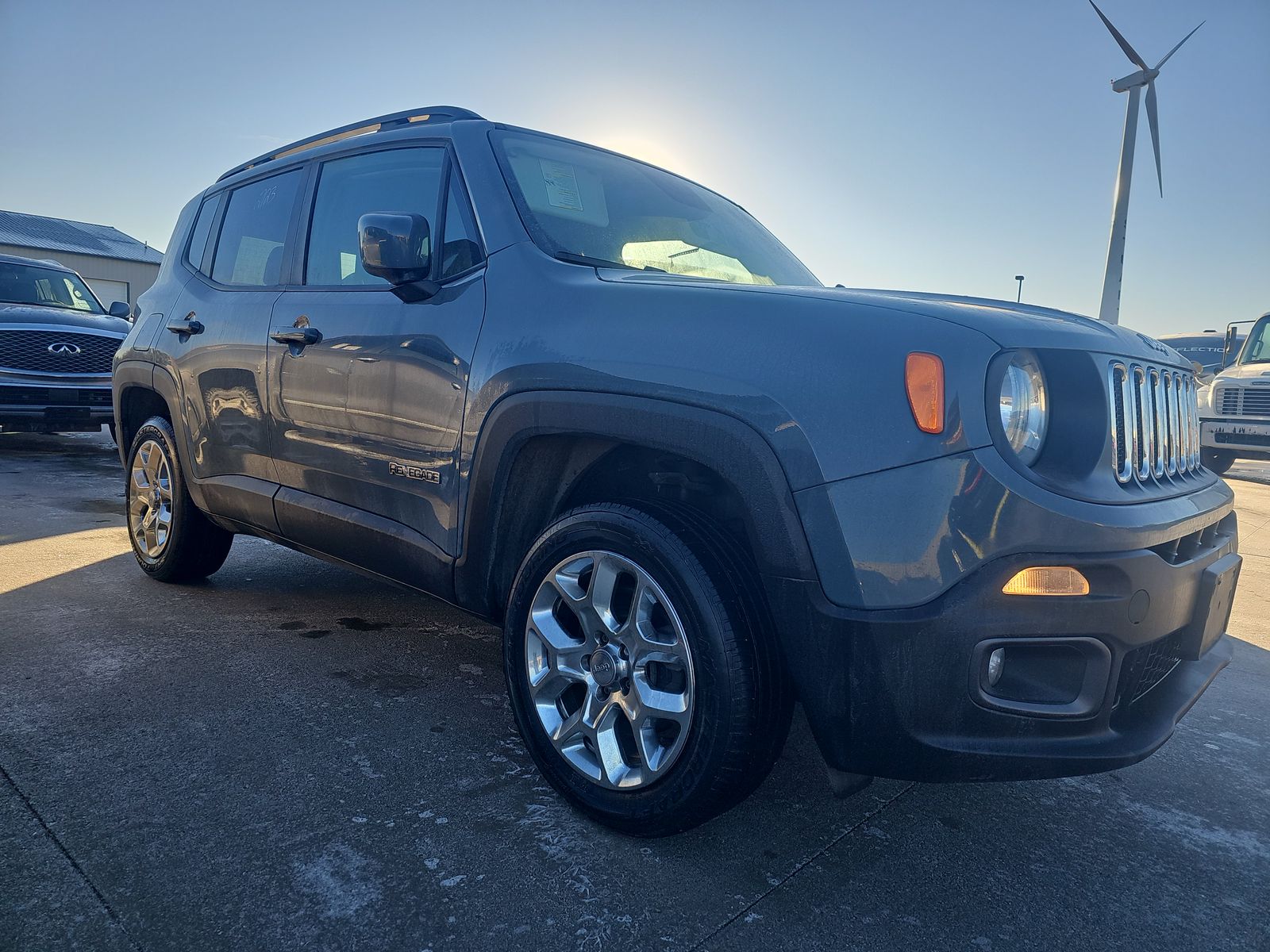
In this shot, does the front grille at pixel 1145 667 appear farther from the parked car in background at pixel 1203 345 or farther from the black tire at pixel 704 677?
the parked car in background at pixel 1203 345

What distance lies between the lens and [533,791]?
7.61 ft

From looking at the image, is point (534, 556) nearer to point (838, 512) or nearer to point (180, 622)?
point (838, 512)

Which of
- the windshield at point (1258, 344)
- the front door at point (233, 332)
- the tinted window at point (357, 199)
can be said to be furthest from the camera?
the windshield at point (1258, 344)

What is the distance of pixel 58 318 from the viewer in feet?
28.6

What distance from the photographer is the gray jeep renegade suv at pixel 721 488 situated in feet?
5.64

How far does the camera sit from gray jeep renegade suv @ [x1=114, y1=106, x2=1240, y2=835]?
1.72 metres

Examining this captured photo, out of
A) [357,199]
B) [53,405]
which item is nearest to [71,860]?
[357,199]

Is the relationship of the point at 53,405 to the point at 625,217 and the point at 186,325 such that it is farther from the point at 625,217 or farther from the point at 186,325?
the point at 625,217

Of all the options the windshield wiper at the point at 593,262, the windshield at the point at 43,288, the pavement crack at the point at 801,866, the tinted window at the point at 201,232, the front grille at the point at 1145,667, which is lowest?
the pavement crack at the point at 801,866

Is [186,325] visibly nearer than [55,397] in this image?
Yes

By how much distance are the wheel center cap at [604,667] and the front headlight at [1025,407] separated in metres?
1.00

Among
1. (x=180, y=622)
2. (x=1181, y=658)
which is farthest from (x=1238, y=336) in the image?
(x=180, y=622)

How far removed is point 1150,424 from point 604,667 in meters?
1.40

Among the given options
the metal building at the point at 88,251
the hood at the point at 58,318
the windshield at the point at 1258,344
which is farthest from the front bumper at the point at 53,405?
the metal building at the point at 88,251
